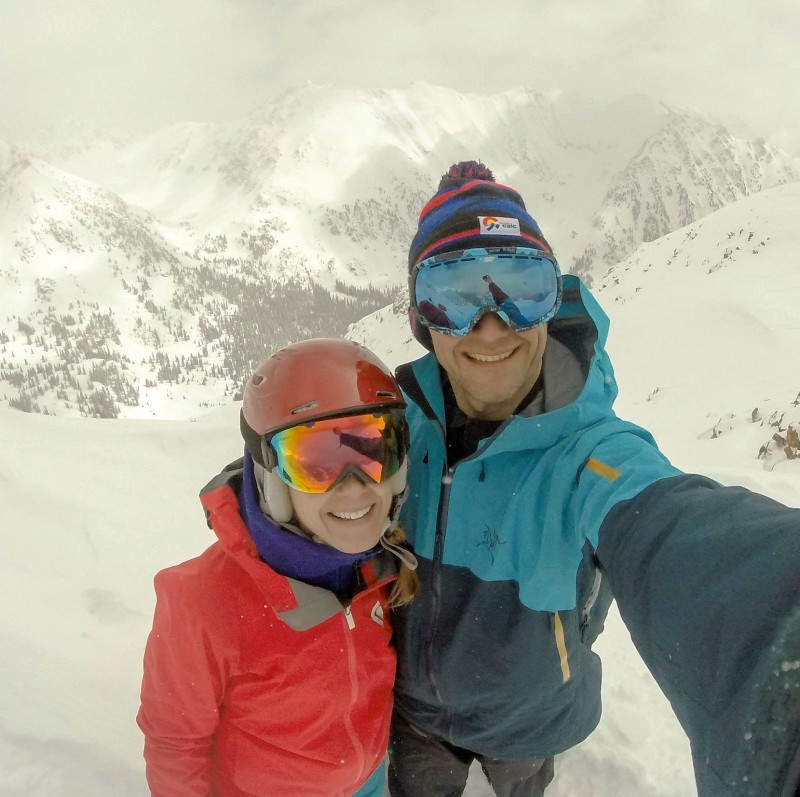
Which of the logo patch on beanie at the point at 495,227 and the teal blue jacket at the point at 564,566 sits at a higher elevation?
the logo patch on beanie at the point at 495,227

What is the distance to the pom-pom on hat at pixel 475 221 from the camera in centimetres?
203

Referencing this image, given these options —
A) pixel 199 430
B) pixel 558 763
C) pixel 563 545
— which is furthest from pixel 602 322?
pixel 199 430

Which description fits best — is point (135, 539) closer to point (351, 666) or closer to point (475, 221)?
point (351, 666)

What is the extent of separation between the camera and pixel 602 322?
77.3 inches

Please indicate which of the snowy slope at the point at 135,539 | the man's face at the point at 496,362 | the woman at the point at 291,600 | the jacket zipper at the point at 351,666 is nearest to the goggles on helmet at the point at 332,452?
the woman at the point at 291,600

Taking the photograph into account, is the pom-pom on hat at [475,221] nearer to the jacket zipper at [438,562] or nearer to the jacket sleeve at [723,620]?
the jacket zipper at [438,562]

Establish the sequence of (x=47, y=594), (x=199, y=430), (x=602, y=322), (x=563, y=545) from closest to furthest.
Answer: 1. (x=563, y=545)
2. (x=602, y=322)
3. (x=47, y=594)
4. (x=199, y=430)

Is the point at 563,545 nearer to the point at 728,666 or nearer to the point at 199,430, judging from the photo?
the point at 728,666

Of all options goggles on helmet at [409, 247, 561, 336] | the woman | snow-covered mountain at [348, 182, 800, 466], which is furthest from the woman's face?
snow-covered mountain at [348, 182, 800, 466]

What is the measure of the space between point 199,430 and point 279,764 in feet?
20.1

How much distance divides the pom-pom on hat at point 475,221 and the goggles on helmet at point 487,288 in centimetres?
4

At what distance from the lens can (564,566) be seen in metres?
1.69

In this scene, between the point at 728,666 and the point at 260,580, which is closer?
the point at 728,666

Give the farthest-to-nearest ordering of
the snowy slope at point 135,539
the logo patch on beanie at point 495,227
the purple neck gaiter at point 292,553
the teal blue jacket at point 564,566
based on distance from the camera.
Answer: the snowy slope at point 135,539, the logo patch on beanie at point 495,227, the purple neck gaiter at point 292,553, the teal blue jacket at point 564,566
